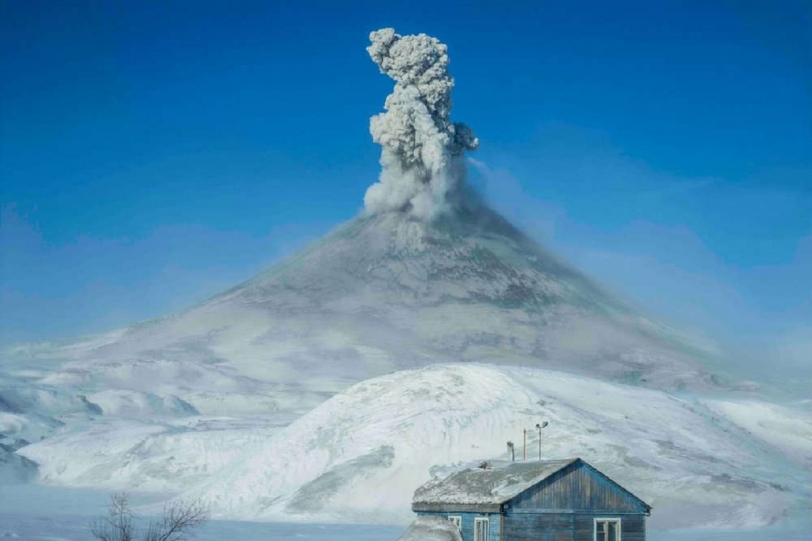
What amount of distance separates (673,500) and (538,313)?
81367mm

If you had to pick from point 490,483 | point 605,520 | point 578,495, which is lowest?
point 605,520

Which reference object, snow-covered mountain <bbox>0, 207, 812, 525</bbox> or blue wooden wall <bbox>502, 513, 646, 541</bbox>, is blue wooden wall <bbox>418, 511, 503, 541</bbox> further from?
snow-covered mountain <bbox>0, 207, 812, 525</bbox>

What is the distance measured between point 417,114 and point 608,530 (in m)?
100

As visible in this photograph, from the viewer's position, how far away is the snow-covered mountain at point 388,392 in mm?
57781

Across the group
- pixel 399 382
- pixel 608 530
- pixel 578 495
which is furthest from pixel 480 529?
pixel 399 382

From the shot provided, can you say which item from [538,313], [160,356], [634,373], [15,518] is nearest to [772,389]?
[634,373]

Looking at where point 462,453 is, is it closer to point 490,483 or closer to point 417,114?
point 490,483

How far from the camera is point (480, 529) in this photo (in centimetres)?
3123

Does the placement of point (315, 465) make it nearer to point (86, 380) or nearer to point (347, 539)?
point (347, 539)

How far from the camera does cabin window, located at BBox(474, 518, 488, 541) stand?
31094 millimetres

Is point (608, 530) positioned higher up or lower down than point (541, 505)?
lower down

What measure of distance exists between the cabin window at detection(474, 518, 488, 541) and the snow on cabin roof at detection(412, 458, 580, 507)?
1.51 feet

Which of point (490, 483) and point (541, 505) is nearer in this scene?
point (541, 505)

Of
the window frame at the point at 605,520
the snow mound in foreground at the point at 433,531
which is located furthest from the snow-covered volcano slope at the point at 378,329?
the snow mound in foreground at the point at 433,531
